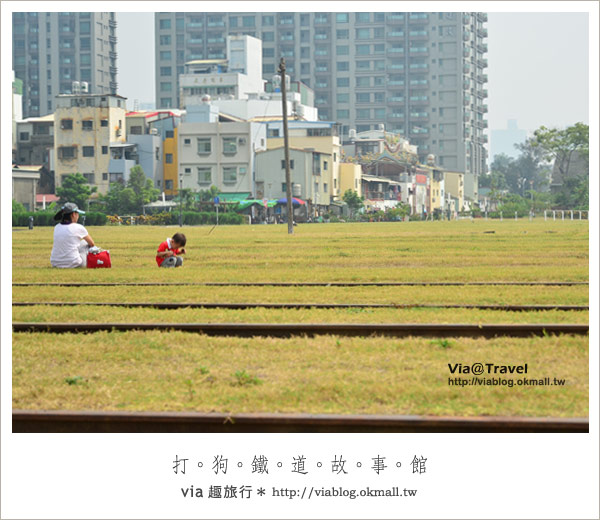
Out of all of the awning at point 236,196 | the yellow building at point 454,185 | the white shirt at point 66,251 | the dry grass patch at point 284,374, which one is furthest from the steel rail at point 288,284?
the yellow building at point 454,185

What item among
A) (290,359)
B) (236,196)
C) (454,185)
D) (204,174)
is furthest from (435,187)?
(290,359)

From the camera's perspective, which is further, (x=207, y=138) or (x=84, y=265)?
(x=207, y=138)

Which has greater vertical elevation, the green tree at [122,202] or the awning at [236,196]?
the awning at [236,196]

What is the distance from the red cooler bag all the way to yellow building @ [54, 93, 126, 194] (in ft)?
202

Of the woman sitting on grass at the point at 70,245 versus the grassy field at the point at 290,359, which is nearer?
the grassy field at the point at 290,359

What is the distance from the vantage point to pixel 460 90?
146m

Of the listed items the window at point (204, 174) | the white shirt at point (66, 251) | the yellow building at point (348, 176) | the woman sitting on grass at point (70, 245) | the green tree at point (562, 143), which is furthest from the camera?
the yellow building at point (348, 176)

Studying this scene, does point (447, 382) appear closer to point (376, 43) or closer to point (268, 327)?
point (268, 327)

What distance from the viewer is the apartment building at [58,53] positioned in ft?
478

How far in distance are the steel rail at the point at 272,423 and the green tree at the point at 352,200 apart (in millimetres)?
73782

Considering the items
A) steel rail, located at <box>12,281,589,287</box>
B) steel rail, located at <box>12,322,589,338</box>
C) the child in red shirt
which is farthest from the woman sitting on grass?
steel rail, located at <box>12,322,589,338</box>

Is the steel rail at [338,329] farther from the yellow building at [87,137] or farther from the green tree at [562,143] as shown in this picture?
the yellow building at [87,137]

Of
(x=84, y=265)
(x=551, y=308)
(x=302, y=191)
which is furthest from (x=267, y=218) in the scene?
(x=551, y=308)

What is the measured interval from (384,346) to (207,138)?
231ft
